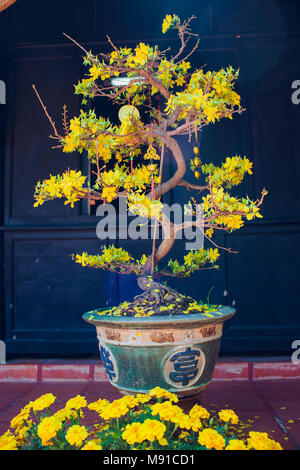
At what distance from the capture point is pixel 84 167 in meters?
3.61

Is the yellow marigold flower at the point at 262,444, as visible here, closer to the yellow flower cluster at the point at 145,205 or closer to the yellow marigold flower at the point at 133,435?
the yellow marigold flower at the point at 133,435

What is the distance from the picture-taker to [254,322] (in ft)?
11.0

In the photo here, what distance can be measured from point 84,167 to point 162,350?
242cm

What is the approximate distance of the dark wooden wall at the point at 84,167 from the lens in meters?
3.37

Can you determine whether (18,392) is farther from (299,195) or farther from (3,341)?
(299,195)

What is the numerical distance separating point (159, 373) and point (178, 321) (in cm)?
32

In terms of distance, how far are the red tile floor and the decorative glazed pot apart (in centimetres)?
24

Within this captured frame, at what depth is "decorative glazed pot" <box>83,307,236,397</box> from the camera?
1794 millimetres

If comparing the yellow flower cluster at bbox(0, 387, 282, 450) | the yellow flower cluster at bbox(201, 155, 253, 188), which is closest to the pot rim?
the yellow flower cluster at bbox(0, 387, 282, 450)

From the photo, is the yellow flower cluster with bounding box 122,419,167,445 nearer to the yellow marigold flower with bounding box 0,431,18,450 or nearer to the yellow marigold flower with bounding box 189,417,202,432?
the yellow marigold flower with bounding box 189,417,202,432

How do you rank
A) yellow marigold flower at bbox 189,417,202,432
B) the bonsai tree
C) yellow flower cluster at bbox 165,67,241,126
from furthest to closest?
the bonsai tree
yellow flower cluster at bbox 165,67,241,126
yellow marigold flower at bbox 189,417,202,432

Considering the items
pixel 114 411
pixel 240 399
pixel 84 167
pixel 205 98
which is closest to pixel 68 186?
pixel 205 98
